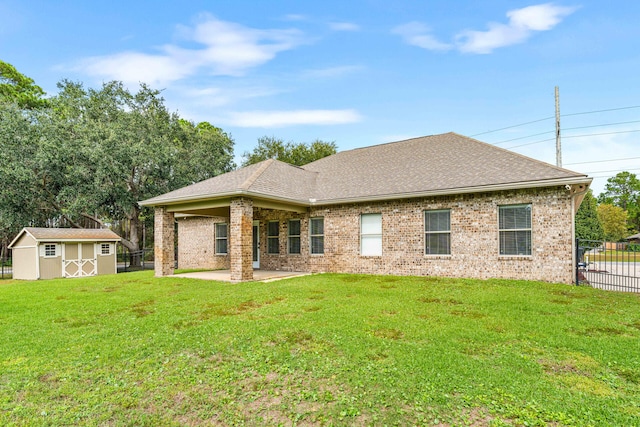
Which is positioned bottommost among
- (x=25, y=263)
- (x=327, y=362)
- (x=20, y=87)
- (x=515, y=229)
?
(x=25, y=263)

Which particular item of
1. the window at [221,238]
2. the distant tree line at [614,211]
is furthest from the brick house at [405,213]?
the distant tree line at [614,211]

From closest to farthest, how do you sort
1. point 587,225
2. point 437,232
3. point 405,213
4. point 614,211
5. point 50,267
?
point 437,232 → point 405,213 → point 50,267 → point 587,225 → point 614,211

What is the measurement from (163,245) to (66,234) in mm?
6795

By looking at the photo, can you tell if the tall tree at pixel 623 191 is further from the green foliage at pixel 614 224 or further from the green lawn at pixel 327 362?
the green lawn at pixel 327 362

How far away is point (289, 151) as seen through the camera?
111 feet

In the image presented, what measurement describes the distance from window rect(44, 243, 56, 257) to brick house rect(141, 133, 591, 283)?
6731mm

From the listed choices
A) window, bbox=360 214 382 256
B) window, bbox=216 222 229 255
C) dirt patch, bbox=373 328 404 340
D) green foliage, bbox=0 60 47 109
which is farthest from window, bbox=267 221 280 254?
green foliage, bbox=0 60 47 109

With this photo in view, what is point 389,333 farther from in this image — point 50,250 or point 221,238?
point 50,250

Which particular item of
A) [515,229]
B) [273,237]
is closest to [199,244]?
[273,237]

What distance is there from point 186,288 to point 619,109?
→ 25.3 meters

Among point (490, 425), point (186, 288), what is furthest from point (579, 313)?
point (186, 288)

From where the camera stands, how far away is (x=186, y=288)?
10.2 m

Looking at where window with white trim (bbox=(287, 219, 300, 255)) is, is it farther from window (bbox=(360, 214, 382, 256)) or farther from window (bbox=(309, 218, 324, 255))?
window (bbox=(360, 214, 382, 256))

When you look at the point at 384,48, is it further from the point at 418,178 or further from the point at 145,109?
the point at 145,109
